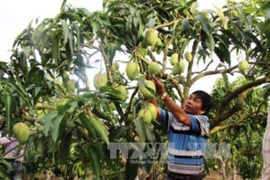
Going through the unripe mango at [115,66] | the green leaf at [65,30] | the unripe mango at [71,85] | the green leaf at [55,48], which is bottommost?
the unripe mango at [71,85]

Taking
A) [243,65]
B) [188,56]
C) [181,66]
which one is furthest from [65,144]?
[243,65]

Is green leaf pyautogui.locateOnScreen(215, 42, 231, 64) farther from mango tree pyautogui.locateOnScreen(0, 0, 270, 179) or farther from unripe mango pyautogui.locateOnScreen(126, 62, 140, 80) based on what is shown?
unripe mango pyautogui.locateOnScreen(126, 62, 140, 80)

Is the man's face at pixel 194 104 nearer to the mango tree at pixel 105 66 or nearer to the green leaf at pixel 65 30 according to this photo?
the mango tree at pixel 105 66

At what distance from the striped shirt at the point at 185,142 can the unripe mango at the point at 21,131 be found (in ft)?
2.14

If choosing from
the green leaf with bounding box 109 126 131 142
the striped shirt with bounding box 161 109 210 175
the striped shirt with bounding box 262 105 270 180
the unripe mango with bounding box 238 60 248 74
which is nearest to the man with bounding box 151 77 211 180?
the striped shirt with bounding box 161 109 210 175

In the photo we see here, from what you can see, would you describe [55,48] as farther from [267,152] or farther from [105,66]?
[267,152]

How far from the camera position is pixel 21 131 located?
4.53 ft

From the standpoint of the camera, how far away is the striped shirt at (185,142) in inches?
71.5

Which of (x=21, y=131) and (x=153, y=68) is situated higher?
(x=153, y=68)

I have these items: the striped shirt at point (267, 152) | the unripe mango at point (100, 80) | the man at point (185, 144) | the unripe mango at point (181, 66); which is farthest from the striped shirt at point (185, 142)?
the striped shirt at point (267, 152)

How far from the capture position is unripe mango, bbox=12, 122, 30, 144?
137 cm

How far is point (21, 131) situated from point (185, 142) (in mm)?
758

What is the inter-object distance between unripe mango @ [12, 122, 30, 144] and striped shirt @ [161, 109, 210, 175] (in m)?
0.65

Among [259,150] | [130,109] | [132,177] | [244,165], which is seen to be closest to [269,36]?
[130,109]
